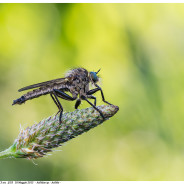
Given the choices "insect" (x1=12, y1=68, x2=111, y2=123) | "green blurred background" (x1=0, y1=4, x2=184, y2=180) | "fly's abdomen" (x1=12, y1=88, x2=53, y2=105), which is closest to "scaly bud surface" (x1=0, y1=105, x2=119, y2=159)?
"fly's abdomen" (x1=12, y1=88, x2=53, y2=105)

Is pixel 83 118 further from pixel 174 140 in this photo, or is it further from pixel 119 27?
pixel 119 27

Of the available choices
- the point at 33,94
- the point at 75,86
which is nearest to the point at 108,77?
the point at 75,86

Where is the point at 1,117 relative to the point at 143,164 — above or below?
above

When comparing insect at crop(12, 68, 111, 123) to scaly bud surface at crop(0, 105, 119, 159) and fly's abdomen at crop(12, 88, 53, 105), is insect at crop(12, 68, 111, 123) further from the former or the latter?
scaly bud surface at crop(0, 105, 119, 159)

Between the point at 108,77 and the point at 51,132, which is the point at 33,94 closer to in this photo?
the point at 51,132

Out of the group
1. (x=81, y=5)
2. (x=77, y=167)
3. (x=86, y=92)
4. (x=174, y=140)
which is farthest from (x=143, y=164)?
(x=81, y=5)

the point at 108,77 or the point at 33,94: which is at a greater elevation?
the point at 108,77

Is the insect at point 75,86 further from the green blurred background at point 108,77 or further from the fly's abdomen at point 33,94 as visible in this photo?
the green blurred background at point 108,77

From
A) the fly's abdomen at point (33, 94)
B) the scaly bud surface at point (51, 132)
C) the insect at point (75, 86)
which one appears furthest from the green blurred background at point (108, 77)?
the scaly bud surface at point (51, 132)

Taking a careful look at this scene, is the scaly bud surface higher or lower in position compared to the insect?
lower
